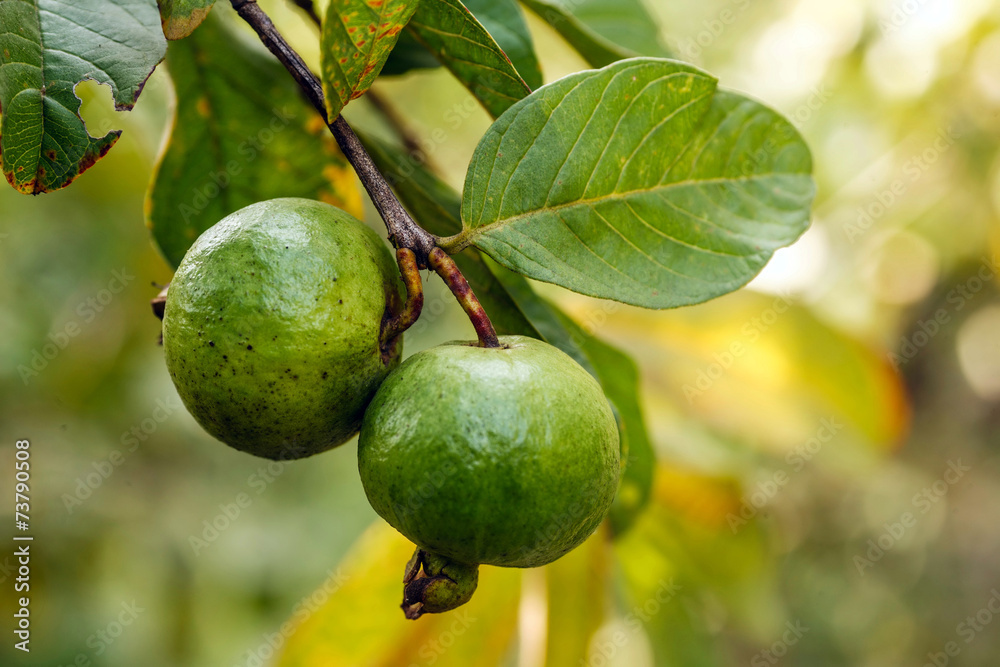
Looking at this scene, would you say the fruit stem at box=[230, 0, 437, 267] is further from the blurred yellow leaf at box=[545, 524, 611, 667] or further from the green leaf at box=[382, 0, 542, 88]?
the blurred yellow leaf at box=[545, 524, 611, 667]

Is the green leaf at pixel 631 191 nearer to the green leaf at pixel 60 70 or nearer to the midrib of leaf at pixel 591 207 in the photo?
the midrib of leaf at pixel 591 207

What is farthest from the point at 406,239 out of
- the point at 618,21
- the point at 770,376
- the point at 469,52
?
the point at 770,376

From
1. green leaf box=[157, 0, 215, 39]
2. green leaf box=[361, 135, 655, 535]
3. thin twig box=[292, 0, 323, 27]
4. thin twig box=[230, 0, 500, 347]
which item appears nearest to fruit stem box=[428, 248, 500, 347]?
thin twig box=[230, 0, 500, 347]

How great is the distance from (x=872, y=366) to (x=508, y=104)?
148cm

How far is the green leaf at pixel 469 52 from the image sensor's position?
88cm

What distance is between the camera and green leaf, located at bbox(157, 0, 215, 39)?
31.8 inches

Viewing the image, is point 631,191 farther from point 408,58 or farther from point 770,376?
point 770,376

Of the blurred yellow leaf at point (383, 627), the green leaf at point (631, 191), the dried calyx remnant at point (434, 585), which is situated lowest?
the blurred yellow leaf at point (383, 627)

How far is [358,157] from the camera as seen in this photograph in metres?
0.84

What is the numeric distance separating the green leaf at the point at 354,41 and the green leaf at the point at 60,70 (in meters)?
0.25

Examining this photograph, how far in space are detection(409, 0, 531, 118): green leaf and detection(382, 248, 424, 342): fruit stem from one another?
0.28 m

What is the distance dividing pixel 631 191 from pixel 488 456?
409 millimetres

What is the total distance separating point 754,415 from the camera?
78.7 inches

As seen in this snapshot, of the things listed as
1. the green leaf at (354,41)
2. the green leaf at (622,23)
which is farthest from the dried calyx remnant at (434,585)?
the green leaf at (622,23)
